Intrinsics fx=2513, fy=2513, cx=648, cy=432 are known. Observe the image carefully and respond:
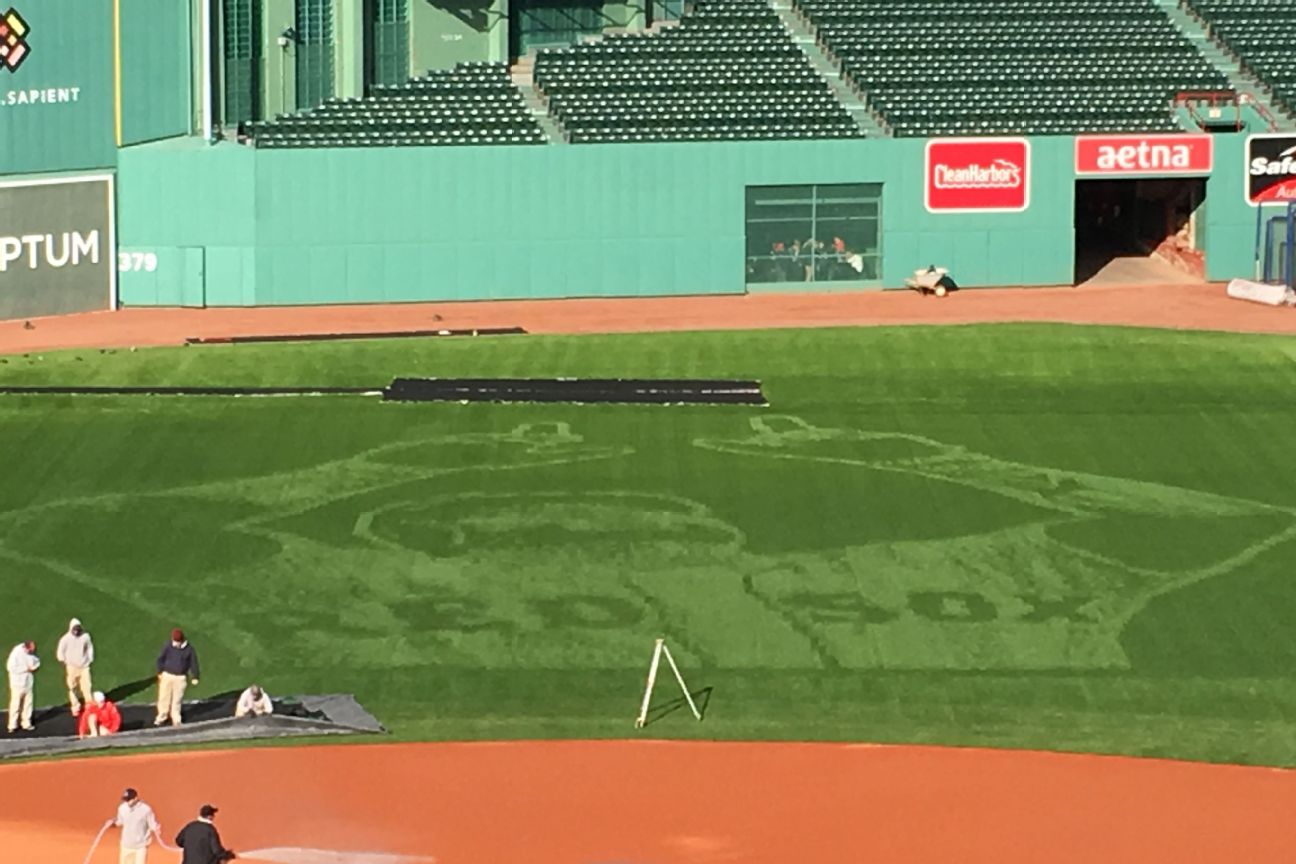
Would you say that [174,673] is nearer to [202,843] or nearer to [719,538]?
[202,843]

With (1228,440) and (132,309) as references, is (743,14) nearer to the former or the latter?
(132,309)

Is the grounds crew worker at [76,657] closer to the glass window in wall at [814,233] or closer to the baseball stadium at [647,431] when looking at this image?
the baseball stadium at [647,431]

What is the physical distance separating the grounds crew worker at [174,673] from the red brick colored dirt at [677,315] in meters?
27.1

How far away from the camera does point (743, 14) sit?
77938 mm

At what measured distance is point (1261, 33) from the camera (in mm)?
79250

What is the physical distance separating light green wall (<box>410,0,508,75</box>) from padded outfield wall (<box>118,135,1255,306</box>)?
42.4 feet

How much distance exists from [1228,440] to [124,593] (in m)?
23.4

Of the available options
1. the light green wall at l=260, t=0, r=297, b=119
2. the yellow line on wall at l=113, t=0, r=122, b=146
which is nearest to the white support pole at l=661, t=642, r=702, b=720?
the yellow line on wall at l=113, t=0, r=122, b=146

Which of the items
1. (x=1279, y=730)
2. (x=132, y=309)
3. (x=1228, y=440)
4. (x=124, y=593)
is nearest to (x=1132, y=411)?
(x=1228, y=440)

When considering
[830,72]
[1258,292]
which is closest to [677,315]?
[830,72]

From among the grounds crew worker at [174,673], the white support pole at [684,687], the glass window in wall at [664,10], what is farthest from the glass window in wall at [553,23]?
the grounds crew worker at [174,673]

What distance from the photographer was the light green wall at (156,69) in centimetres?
6862

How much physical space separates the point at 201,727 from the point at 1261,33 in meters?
52.9

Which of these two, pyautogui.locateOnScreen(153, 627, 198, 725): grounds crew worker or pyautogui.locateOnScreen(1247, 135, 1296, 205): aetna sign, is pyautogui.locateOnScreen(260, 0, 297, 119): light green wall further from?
pyautogui.locateOnScreen(153, 627, 198, 725): grounds crew worker
